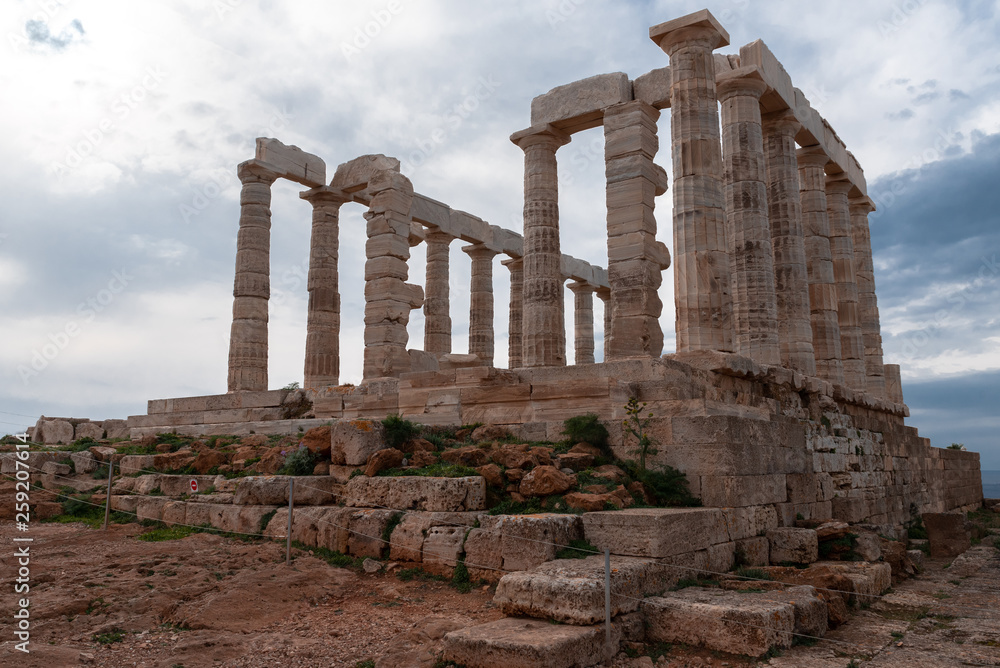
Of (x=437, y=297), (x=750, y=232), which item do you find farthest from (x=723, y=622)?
(x=437, y=297)

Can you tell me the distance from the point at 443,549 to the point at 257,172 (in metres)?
16.7

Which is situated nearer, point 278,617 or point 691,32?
point 278,617

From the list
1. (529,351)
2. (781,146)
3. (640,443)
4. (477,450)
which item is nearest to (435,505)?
(477,450)

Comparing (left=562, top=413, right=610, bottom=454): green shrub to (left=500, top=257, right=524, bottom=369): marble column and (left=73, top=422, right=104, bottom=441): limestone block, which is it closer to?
(left=73, top=422, right=104, bottom=441): limestone block

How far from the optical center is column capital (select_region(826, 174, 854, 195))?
74.8ft

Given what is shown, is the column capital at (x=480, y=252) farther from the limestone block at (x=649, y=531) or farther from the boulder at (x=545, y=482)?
the limestone block at (x=649, y=531)

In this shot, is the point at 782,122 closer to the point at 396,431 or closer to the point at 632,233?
the point at 632,233

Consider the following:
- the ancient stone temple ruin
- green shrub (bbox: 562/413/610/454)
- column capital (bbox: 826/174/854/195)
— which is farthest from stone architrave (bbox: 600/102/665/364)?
column capital (bbox: 826/174/854/195)

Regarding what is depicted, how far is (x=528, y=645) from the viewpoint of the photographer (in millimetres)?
5578

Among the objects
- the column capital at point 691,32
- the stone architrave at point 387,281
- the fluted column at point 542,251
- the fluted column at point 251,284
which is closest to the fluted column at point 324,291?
the fluted column at point 251,284

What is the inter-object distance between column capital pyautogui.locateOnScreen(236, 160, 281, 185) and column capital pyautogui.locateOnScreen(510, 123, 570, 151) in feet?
25.7

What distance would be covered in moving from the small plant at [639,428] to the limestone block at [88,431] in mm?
15708

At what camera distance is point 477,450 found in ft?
33.4

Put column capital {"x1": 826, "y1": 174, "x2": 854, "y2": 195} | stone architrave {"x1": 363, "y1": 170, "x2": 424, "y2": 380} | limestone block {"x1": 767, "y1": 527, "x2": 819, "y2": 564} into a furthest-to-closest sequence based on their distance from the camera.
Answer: column capital {"x1": 826, "y1": 174, "x2": 854, "y2": 195}, stone architrave {"x1": 363, "y1": 170, "x2": 424, "y2": 380}, limestone block {"x1": 767, "y1": 527, "x2": 819, "y2": 564}
